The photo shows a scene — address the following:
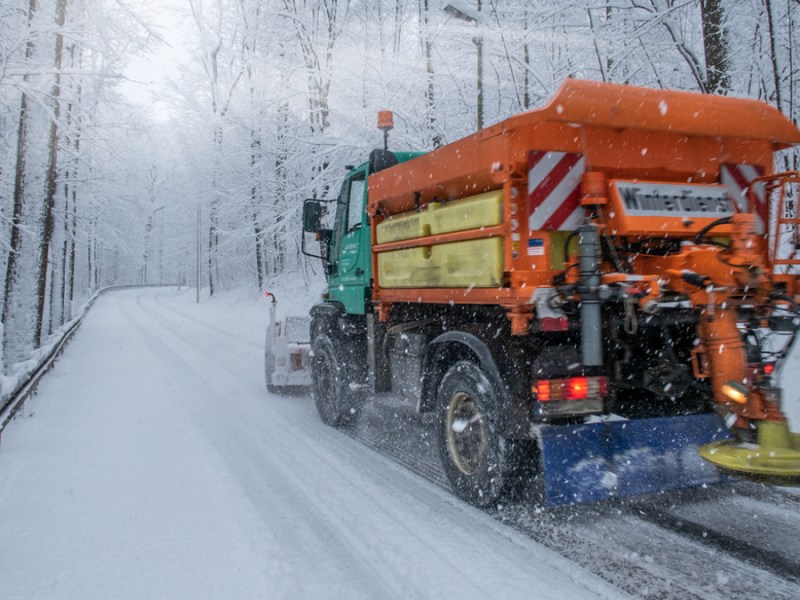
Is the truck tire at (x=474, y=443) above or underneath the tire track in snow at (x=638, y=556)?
above

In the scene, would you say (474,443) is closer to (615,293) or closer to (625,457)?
(625,457)

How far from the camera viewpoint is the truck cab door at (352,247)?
609 cm

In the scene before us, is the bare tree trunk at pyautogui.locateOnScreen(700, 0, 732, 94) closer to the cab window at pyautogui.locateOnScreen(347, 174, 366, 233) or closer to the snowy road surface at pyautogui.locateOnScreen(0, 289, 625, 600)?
the cab window at pyautogui.locateOnScreen(347, 174, 366, 233)

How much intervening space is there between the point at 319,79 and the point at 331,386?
1113cm

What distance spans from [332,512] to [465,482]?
95 centimetres

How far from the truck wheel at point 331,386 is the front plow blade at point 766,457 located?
154 inches

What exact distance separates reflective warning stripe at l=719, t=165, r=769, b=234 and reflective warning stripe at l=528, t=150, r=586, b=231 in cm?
120

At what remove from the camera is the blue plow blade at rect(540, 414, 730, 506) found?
12.1ft

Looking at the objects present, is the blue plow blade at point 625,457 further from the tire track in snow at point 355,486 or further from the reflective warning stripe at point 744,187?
the reflective warning stripe at point 744,187

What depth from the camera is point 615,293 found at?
3.41 metres

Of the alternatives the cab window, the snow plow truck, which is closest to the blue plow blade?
the snow plow truck

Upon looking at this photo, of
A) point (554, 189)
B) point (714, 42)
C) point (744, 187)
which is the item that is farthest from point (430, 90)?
point (554, 189)

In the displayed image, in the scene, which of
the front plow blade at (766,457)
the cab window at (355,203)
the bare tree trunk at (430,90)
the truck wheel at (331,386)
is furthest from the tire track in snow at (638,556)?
the bare tree trunk at (430,90)

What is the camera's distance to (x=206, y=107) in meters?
28.7
